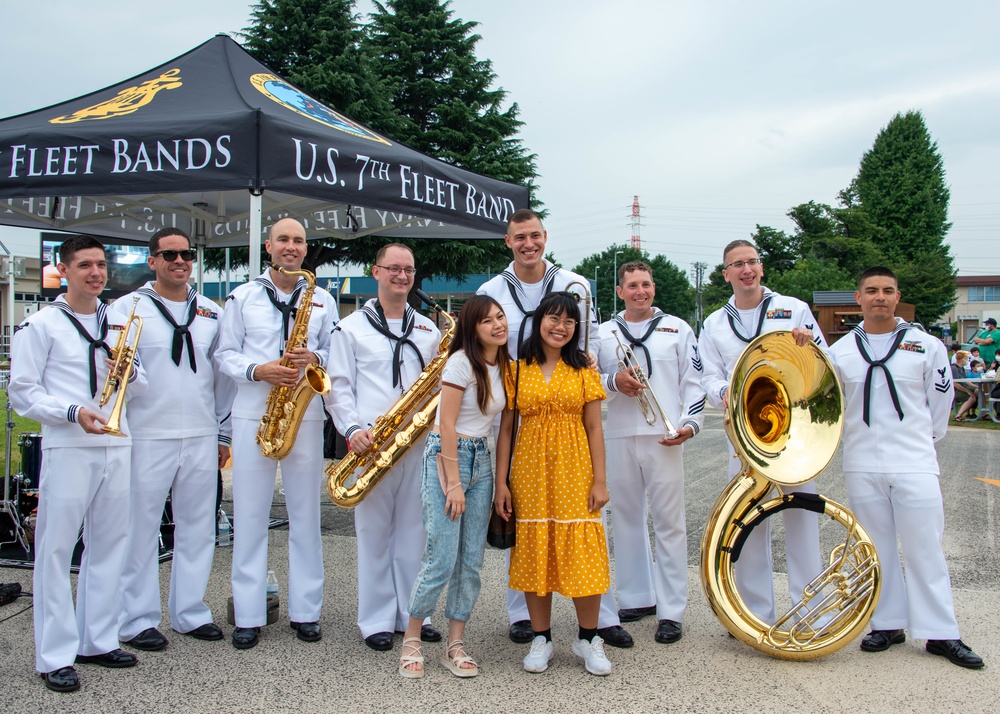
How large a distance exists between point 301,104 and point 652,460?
153 inches

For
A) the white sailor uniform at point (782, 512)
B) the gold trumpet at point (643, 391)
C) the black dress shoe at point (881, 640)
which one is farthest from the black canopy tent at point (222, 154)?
the black dress shoe at point (881, 640)

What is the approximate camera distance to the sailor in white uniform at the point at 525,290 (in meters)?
4.00

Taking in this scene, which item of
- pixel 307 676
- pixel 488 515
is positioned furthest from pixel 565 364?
pixel 307 676

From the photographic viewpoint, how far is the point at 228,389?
434cm

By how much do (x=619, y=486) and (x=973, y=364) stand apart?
1530 cm

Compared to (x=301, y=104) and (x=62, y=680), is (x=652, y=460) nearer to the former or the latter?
(x=62, y=680)

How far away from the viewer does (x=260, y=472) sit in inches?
161

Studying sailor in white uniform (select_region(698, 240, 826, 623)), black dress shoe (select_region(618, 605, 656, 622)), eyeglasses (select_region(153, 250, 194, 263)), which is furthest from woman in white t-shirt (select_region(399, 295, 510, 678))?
eyeglasses (select_region(153, 250, 194, 263))

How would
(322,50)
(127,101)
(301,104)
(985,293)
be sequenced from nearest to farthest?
(127,101) → (301,104) → (322,50) → (985,293)

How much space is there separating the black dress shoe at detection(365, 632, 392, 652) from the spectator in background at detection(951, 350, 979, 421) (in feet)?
45.6

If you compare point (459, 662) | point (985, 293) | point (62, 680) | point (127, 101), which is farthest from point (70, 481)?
point (985, 293)

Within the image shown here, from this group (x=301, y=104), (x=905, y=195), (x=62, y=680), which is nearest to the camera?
(x=62, y=680)

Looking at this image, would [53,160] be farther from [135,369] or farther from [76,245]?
[135,369]

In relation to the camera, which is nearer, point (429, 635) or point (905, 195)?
point (429, 635)
